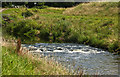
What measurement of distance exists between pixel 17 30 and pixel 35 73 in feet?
48.9

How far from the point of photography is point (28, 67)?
23.5ft

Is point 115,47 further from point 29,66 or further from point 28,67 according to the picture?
point 28,67

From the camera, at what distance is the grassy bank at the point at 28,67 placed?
6.11 metres

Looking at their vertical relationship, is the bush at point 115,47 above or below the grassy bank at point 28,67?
below

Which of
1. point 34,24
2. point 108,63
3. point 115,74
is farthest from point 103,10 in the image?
point 115,74

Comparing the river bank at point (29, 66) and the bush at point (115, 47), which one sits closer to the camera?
the river bank at point (29, 66)

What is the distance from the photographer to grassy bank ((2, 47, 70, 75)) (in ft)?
20.0

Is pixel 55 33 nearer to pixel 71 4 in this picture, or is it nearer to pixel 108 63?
pixel 108 63

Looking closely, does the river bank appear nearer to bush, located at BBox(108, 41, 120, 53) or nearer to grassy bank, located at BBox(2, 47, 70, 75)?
grassy bank, located at BBox(2, 47, 70, 75)

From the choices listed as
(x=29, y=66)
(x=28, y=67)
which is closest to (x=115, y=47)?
(x=29, y=66)

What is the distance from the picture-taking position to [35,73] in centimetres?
657

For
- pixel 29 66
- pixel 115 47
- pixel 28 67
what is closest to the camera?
pixel 28 67

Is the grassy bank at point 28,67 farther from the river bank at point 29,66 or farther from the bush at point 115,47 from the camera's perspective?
the bush at point 115,47

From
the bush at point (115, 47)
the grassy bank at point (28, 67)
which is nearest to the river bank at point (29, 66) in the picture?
the grassy bank at point (28, 67)
